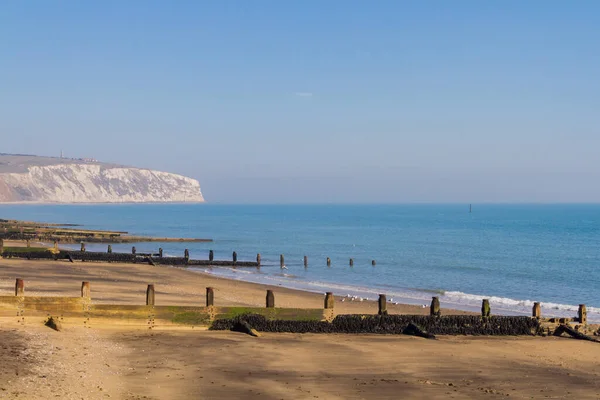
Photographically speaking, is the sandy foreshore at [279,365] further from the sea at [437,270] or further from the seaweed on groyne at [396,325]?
the sea at [437,270]

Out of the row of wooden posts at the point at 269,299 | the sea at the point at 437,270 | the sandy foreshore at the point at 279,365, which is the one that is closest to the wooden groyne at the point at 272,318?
the row of wooden posts at the point at 269,299

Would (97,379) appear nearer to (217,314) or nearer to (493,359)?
(217,314)

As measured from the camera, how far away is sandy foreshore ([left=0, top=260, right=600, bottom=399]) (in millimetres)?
15281

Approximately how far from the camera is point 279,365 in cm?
1834

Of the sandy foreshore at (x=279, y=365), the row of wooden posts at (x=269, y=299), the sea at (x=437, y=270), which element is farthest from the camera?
the sea at (x=437, y=270)

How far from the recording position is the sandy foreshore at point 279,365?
50.1 feet

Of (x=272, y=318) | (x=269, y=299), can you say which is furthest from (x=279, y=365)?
(x=269, y=299)

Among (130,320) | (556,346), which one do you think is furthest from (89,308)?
(556,346)

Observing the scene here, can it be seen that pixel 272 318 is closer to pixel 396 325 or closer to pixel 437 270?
pixel 396 325

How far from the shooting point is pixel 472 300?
44594mm

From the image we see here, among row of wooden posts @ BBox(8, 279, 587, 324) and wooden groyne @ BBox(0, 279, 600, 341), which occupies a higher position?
row of wooden posts @ BBox(8, 279, 587, 324)

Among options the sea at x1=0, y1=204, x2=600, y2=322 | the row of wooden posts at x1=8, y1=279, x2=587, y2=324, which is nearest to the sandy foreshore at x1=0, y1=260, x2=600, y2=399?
the row of wooden posts at x1=8, y1=279, x2=587, y2=324

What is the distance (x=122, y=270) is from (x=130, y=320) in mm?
28573

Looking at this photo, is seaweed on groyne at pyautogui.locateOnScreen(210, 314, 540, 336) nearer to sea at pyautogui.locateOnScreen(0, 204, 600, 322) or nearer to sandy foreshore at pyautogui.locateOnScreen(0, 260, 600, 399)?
sandy foreshore at pyautogui.locateOnScreen(0, 260, 600, 399)
